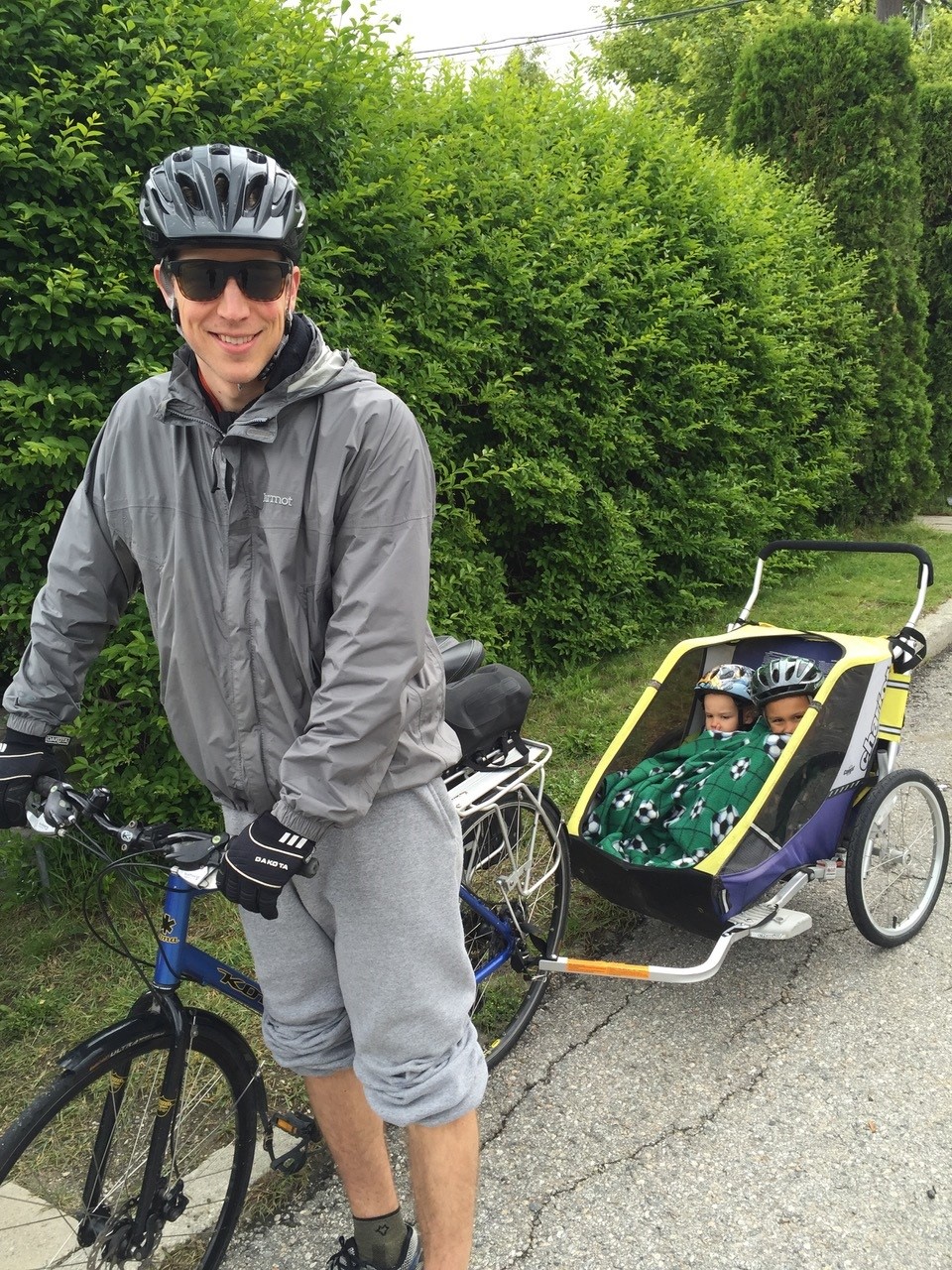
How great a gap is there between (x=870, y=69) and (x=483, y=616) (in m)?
7.95

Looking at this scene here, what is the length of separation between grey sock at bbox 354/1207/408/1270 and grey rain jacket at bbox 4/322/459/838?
1002 mm

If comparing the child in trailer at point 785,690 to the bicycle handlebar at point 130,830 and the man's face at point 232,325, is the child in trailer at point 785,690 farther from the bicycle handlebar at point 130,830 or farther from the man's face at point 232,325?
the man's face at point 232,325

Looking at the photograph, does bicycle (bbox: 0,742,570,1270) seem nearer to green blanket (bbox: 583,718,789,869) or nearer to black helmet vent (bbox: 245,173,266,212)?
green blanket (bbox: 583,718,789,869)

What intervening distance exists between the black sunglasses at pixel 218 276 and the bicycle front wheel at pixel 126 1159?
4.58ft

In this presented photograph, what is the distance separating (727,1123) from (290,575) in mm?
1989

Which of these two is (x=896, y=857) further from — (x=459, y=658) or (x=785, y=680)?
(x=459, y=658)

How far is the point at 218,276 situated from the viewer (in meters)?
1.81

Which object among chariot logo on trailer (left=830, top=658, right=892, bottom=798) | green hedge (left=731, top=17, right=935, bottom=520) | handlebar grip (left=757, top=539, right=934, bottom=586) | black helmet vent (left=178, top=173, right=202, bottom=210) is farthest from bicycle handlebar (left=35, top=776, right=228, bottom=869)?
green hedge (left=731, top=17, right=935, bottom=520)

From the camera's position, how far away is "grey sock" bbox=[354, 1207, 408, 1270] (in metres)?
2.22

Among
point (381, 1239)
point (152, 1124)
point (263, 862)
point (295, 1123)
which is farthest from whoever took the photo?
point (295, 1123)

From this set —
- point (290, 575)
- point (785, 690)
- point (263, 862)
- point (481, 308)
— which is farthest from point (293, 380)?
point (481, 308)

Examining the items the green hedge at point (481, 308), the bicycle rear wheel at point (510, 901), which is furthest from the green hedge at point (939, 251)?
the bicycle rear wheel at point (510, 901)

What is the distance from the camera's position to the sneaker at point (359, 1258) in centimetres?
225

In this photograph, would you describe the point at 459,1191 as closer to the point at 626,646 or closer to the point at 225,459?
the point at 225,459
